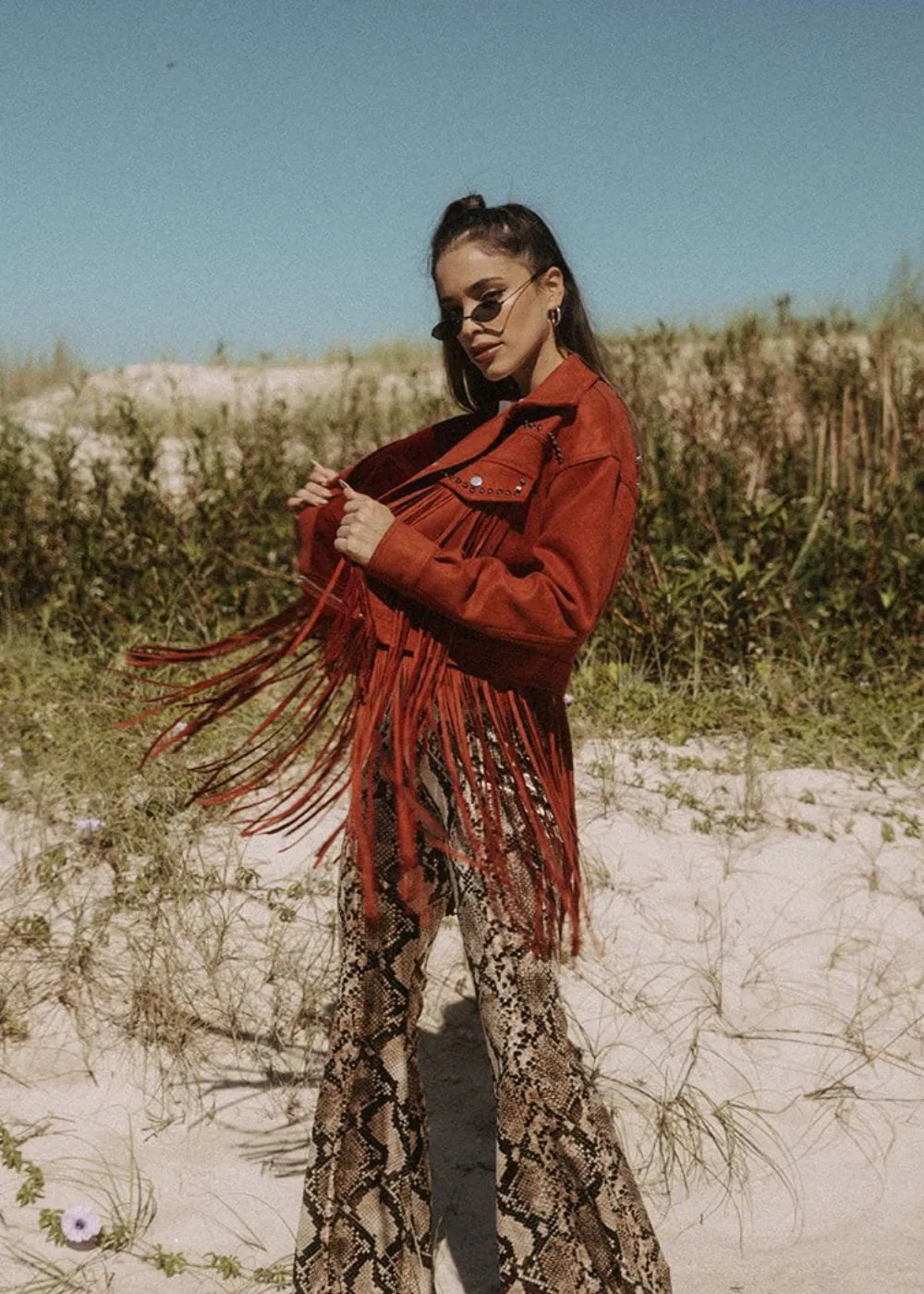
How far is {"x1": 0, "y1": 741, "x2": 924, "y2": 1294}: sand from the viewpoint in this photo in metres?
2.67

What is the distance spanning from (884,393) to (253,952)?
13.2 ft

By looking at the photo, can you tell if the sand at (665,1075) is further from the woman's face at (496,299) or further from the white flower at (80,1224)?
the woman's face at (496,299)

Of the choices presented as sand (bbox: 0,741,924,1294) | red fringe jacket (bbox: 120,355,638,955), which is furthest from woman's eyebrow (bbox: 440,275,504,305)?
sand (bbox: 0,741,924,1294)

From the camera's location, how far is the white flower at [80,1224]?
2.54 meters

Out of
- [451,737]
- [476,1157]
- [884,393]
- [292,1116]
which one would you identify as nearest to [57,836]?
[292,1116]

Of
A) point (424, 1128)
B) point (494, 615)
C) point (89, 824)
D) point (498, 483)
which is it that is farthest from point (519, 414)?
point (89, 824)

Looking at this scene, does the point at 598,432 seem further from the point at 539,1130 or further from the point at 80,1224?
the point at 80,1224

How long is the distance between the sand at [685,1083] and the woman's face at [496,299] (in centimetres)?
106

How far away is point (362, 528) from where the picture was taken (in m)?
1.95

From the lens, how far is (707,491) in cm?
553

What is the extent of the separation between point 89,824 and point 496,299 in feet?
6.97

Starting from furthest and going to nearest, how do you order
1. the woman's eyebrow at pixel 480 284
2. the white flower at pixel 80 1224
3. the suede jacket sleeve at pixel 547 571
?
the white flower at pixel 80 1224
the woman's eyebrow at pixel 480 284
the suede jacket sleeve at pixel 547 571

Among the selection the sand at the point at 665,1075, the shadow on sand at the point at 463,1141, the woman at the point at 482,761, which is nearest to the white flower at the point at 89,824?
the sand at the point at 665,1075

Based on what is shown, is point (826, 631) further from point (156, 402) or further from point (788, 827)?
point (156, 402)
